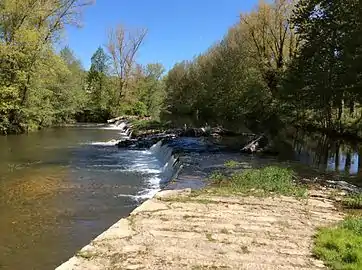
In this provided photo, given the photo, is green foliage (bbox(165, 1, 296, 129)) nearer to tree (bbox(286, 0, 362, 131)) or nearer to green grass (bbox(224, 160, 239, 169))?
tree (bbox(286, 0, 362, 131))

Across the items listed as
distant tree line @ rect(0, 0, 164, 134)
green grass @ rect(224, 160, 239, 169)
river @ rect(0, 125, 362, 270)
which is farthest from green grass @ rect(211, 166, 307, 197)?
distant tree line @ rect(0, 0, 164, 134)

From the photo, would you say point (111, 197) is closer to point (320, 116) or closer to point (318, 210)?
point (318, 210)

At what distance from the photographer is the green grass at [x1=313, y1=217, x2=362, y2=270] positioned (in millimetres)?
5004

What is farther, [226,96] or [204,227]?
[226,96]

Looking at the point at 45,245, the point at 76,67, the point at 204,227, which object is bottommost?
the point at 45,245

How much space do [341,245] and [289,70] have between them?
2625 centimetres

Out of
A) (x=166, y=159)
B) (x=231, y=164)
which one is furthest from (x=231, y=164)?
(x=166, y=159)

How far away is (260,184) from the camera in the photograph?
10320 millimetres

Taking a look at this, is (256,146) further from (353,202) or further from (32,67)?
(32,67)

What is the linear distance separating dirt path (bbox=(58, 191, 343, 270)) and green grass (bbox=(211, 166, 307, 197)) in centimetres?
96

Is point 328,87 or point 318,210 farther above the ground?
point 328,87

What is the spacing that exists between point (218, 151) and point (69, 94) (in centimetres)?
3038

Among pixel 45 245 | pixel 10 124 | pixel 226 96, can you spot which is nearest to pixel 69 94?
pixel 10 124

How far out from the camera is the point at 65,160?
19234 millimetres
